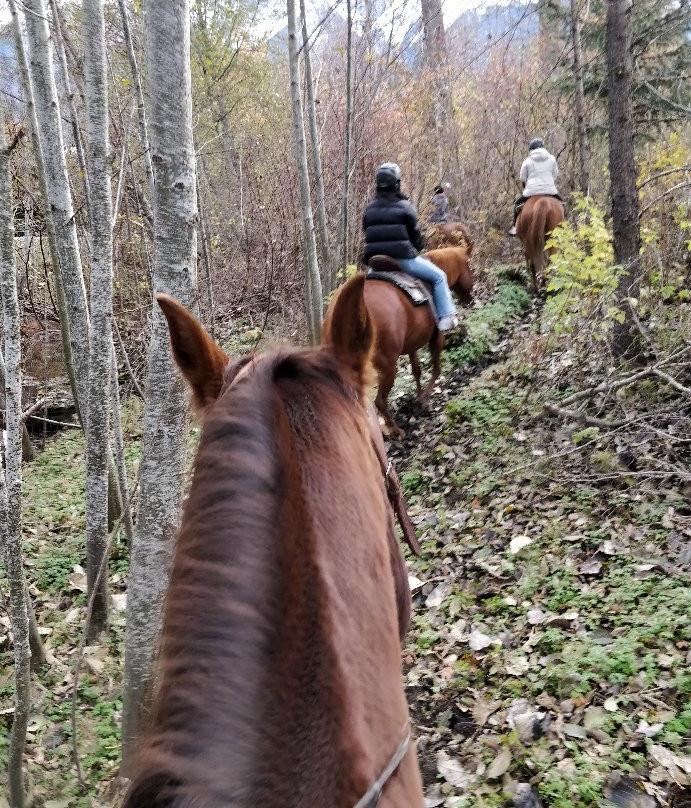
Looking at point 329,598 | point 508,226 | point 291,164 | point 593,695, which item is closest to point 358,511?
point 329,598

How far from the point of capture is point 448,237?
11.6 meters

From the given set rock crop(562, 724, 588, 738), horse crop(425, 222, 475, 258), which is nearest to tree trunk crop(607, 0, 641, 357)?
rock crop(562, 724, 588, 738)

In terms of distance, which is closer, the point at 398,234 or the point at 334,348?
the point at 334,348

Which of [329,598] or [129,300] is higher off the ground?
[129,300]

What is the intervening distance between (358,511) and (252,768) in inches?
20.2

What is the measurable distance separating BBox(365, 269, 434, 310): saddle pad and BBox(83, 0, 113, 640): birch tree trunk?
13.0ft

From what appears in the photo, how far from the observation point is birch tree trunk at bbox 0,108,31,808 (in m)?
3.01

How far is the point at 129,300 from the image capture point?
28.1ft

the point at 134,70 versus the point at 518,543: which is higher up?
the point at 134,70

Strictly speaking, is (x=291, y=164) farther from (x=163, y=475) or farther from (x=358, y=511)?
(x=358, y=511)

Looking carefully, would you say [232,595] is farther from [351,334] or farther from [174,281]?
[174,281]

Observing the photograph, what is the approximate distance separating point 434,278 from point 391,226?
0.97 meters

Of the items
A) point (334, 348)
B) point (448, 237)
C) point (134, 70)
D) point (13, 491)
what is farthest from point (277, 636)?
point (448, 237)

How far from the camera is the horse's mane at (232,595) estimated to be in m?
0.87
